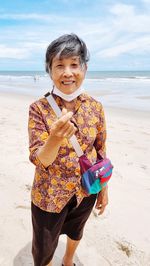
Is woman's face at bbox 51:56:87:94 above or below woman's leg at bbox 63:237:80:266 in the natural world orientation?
above

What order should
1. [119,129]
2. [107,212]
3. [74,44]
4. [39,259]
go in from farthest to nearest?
[119,129] < [107,212] < [39,259] < [74,44]

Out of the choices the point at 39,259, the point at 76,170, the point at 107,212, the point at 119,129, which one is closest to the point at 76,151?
the point at 76,170

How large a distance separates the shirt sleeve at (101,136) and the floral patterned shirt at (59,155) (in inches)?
2.6

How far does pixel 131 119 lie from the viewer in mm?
7652

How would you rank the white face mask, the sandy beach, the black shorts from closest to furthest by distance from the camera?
1. the white face mask
2. the black shorts
3. the sandy beach

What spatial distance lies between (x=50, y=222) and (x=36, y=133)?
59 cm

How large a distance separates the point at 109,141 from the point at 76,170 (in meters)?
3.80

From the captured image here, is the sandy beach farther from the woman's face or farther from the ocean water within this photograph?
the woman's face

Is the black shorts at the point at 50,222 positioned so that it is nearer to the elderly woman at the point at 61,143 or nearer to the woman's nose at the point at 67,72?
the elderly woman at the point at 61,143

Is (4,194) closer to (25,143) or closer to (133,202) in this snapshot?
→ (133,202)

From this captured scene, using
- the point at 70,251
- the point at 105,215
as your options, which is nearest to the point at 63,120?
the point at 70,251

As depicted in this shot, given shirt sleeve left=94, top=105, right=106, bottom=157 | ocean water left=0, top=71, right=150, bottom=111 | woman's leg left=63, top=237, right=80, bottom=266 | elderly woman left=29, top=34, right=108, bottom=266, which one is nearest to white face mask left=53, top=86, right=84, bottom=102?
elderly woman left=29, top=34, right=108, bottom=266

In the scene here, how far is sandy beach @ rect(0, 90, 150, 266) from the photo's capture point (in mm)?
2430

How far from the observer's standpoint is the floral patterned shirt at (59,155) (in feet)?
5.14
